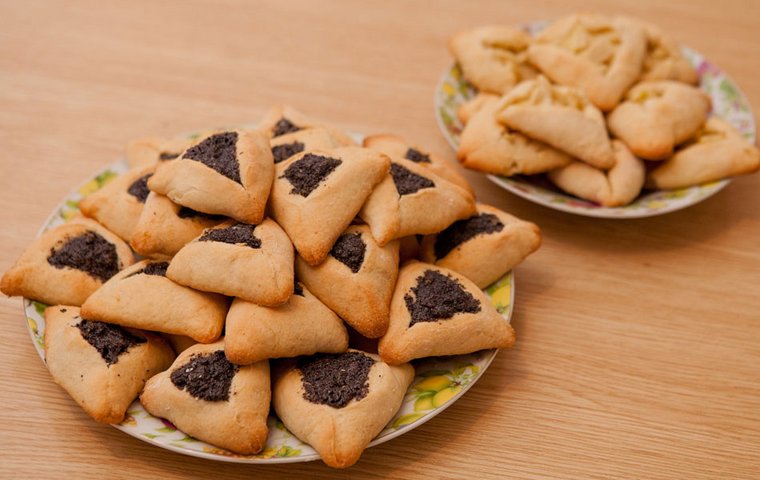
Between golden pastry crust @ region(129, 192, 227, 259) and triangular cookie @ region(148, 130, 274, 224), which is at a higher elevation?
triangular cookie @ region(148, 130, 274, 224)

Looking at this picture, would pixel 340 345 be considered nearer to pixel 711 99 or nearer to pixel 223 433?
pixel 223 433

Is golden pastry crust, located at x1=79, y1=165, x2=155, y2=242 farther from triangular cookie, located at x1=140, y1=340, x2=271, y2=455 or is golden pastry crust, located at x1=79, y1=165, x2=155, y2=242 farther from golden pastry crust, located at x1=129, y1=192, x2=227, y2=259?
triangular cookie, located at x1=140, y1=340, x2=271, y2=455

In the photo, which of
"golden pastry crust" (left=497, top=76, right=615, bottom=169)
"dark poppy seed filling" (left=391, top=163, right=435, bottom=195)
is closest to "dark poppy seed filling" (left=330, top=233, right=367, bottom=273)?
"dark poppy seed filling" (left=391, top=163, right=435, bottom=195)

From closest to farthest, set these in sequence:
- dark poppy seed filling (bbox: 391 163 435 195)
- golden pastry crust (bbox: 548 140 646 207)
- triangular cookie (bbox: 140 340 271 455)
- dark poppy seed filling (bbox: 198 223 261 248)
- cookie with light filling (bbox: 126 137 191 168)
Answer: triangular cookie (bbox: 140 340 271 455), dark poppy seed filling (bbox: 198 223 261 248), dark poppy seed filling (bbox: 391 163 435 195), cookie with light filling (bbox: 126 137 191 168), golden pastry crust (bbox: 548 140 646 207)

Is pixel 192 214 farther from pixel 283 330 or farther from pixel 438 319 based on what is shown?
pixel 438 319

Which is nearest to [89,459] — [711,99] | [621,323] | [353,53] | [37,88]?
[621,323]

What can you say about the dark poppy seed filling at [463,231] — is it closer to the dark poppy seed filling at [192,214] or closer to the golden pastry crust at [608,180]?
the golden pastry crust at [608,180]

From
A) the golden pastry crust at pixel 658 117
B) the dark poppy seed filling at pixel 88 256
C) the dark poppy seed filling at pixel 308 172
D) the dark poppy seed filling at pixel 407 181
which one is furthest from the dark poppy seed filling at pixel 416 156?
the dark poppy seed filling at pixel 88 256
